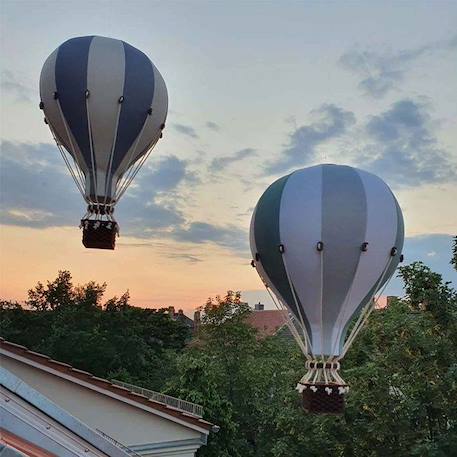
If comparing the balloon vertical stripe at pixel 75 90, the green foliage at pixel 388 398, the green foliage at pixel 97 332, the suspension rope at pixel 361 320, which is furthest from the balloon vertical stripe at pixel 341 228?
the green foliage at pixel 97 332

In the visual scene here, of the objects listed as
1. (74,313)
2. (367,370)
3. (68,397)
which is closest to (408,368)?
(367,370)

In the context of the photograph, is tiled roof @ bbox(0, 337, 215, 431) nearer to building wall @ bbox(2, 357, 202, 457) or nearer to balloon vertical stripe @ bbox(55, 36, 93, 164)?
building wall @ bbox(2, 357, 202, 457)

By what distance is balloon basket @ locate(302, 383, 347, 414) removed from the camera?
674 cm

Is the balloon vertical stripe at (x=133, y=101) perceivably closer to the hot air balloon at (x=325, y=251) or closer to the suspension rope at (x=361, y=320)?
the hot air balloon at (x=325, y=251)

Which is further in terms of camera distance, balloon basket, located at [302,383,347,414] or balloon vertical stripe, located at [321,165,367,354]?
balloon vertical stripe, located at [321,165,367,354]

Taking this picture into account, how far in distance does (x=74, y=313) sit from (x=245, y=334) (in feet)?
43.3

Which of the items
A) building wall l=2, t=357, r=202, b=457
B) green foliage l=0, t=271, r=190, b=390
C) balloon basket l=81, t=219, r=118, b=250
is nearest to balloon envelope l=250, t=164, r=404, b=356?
balloon basket l=81, t=219, r=118, b=250

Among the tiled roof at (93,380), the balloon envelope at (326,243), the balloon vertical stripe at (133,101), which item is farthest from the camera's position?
the tiled roof at (93,380)

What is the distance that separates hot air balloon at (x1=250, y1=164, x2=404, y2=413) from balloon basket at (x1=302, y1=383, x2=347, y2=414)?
0.04 ft

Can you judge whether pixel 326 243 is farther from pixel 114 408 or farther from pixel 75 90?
pixel 114 408

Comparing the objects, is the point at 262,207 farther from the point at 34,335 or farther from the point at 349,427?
the point at 34,335

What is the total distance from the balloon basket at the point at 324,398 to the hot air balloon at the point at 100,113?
122 inches

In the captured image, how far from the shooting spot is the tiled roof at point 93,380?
7.66m

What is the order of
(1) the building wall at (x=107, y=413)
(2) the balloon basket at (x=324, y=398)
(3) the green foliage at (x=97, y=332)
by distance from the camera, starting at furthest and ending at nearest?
(3) the green foliage at (x=97, y=332) → (1) the building wall at (x=107, y=413) → (2) the balloon basket at (x=324, y=398)
